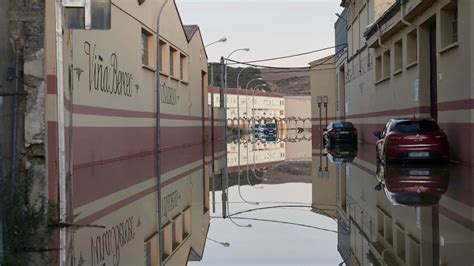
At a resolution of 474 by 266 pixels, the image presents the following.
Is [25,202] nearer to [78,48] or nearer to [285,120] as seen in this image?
[78,48]

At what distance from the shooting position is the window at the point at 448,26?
2080 cm

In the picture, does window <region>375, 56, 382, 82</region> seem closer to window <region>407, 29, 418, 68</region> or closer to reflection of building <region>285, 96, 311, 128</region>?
window <region>407, 29, 418, 68</region>

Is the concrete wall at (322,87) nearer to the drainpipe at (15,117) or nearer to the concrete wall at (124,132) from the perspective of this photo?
the concrete wall at (124,132)

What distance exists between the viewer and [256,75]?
438 ft

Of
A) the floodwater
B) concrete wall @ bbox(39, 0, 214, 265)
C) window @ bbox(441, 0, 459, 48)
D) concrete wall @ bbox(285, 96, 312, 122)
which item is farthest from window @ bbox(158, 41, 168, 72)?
concrete wall @ bbox(285, 96, 312, 122)

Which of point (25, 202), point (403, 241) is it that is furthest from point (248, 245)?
point (25, 202)

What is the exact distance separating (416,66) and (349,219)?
16.4m

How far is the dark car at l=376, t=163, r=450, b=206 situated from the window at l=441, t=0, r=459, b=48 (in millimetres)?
4134

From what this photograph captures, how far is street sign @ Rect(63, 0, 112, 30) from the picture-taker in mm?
10188

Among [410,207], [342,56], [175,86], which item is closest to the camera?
[410,207]

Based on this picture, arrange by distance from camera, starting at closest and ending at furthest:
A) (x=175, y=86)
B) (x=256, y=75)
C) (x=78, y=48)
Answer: (x=78, y=48), (x=175, y=86), (x=256, y=75)

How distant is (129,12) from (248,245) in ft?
60.8

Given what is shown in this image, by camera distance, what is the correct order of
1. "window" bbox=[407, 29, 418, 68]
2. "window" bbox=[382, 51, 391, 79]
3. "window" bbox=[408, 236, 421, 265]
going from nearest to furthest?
"window" bbox=[408, 236, 421, 265] < "window" bbox=[407, 29, 418, 68] < "window" bbox=[382, 51, 391, 79]

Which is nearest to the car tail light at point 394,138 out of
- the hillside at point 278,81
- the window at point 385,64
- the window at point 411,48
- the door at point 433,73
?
the door at point 433,73
